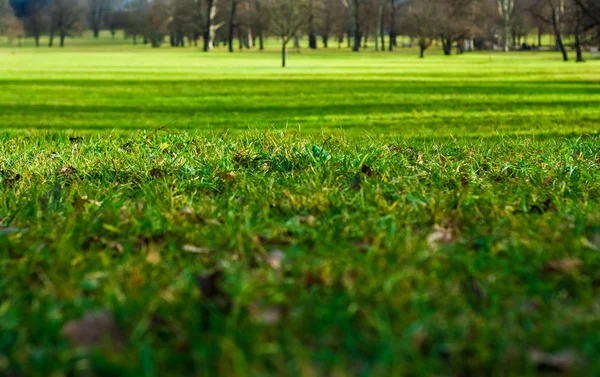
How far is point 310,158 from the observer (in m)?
4.59

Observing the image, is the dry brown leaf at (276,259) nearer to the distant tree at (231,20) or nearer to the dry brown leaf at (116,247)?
the dry brown leaf at (116,247)

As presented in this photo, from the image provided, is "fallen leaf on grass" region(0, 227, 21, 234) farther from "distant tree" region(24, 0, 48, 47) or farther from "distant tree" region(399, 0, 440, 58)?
"distant tree" region(24, 0, 48, 47)

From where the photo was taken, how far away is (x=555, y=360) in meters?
1.72

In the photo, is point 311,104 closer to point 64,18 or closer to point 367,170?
point 367,170

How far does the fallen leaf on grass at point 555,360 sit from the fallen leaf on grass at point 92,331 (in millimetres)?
992

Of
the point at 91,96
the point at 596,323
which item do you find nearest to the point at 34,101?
the point at 91,96

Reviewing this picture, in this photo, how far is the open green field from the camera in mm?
1787

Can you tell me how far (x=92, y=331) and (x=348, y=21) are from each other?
342ft

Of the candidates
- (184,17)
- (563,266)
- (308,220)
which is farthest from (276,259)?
(184,17)

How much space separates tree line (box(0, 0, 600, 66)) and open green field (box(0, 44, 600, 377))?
57.4 meters

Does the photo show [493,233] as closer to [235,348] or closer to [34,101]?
[235,348]

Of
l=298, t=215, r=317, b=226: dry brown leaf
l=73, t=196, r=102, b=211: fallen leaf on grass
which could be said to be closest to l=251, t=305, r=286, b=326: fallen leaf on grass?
l=298, t=215, r=317, b=226: dry brown leaf

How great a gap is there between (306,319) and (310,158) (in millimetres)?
2645

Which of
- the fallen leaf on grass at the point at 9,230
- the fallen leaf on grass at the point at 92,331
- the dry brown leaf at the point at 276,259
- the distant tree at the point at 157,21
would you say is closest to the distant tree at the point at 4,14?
the distant tree at the point at 157,21
